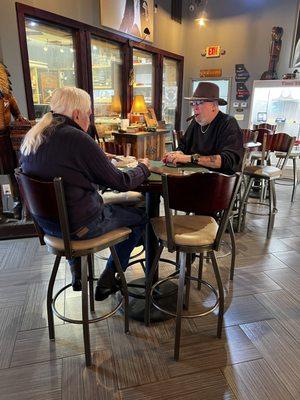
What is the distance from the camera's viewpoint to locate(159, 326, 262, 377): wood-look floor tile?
5.15 ft

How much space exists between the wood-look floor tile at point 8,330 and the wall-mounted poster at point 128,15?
408cm

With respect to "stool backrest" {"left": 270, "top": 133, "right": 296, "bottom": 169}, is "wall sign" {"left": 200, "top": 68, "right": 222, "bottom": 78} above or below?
above

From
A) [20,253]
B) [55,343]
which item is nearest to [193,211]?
[55,343]

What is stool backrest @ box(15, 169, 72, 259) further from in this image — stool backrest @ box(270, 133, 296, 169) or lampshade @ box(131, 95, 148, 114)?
lampshade @ box(131, 95, 148, 114)

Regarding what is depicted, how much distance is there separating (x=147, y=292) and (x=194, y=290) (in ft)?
1.91

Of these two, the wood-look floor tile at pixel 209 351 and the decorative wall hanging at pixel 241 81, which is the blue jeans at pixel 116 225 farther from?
the decorative wall hanging at pixel 241 81

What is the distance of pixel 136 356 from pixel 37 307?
2.63 feet

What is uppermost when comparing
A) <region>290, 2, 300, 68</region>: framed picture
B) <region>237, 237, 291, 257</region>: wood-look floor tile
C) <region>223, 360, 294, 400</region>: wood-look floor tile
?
<region>290, 2, 300, 68</region>: framed picture

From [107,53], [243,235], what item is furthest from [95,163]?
[107,53]

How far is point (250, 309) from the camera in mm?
2021

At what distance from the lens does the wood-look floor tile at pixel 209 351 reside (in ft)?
5.15

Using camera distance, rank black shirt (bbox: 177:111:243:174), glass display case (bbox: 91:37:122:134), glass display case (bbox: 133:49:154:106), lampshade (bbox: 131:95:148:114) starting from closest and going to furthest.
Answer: black shirt (bbox: 177:111:243:174), glass display case (bbox: 91:37:122:134), lampshade (bbox: 131:95:148:114), glass display case (bbox: 133:49:154:106)

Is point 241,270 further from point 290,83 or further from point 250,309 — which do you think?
point 290,83

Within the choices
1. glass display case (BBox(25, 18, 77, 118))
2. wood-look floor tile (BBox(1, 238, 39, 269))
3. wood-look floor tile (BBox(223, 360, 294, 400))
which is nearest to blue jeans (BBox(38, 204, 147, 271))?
wood-look floor tile (BBox(223, 360, 294, 400))
